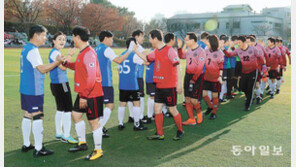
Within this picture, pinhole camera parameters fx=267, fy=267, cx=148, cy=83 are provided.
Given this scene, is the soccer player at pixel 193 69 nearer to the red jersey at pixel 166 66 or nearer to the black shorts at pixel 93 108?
the red jersey at pixel 166 66

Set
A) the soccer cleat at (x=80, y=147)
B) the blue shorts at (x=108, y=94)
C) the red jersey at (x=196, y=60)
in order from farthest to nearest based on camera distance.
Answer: the red jersey at (x=196, y=60)
the blue shorts at (x=108, y=94)
the soccer cleat at (x=80, y=147)

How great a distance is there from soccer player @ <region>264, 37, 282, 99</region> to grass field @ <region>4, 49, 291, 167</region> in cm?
268

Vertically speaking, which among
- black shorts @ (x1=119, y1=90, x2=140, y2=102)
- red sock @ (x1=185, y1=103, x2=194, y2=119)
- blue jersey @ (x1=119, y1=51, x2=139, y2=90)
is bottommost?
red sock @ (x1=185, y1=103, x2=194, y2=119)

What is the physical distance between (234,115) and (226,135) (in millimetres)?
1918

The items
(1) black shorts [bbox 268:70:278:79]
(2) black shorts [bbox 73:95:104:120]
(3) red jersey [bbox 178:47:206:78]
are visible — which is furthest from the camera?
(1) black shorts [bbox 268:70:278:79]

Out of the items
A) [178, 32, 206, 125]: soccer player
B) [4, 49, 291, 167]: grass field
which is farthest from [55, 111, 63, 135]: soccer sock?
[178, 32, 206, 125]: soccer player

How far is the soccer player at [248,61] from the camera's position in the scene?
7812 millimetres

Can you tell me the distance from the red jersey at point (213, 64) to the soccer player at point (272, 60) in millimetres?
3827

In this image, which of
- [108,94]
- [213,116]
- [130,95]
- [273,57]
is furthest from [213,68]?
[273,57]

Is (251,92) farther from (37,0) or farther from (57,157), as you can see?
(37,0)

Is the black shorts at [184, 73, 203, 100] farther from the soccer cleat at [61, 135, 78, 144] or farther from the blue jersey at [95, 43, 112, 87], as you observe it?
the soccer cleat at [61, 135, 78, 144]

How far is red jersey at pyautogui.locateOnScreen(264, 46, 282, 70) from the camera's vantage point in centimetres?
1010

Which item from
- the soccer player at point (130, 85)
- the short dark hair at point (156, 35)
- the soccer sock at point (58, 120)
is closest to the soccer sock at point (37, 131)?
the soccer sock at point (58, 120)

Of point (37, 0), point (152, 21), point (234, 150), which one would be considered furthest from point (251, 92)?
point (152, 21)
